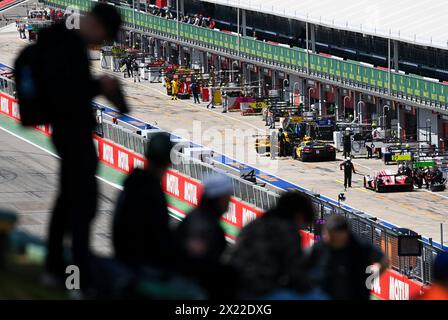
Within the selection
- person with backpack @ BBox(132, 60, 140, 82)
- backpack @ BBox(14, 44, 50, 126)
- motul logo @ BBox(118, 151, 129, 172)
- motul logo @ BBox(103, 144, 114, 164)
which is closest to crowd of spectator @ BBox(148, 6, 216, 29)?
person with backpack @ BBox(132, 60, 140, 82)

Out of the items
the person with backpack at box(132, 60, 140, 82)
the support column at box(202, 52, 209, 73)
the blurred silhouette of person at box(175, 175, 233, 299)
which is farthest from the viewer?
the support column at box(202, 52, 209, 73)

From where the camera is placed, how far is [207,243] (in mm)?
11305

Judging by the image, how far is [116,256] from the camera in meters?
11.6

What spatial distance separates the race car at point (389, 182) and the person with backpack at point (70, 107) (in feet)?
154

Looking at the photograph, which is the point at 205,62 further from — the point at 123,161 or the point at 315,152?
the point at 123,161

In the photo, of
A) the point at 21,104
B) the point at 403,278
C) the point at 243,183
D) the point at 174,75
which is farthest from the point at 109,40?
the point at 174,75

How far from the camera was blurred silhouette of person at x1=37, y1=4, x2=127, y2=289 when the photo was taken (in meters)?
11.6

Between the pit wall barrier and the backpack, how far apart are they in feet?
44.6

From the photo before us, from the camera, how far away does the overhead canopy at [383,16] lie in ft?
229

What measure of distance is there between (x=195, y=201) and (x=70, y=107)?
35.0m

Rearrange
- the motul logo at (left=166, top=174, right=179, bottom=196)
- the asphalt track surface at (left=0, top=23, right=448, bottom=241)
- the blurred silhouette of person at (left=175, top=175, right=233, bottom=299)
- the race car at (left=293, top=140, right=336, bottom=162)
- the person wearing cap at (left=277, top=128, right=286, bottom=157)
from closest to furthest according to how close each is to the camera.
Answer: the blurred silhouette of person at (left=175, top=175, right=233, bottom=299) < the motul logo at (left=166, top=174, right=179, bottom=196) < the asphalt track surface at (left=0, top=23, right=448, bottom=241) < the race car at (left=293, top=140, right=336, bottom=162) < the person wearing cap at (left=277, top=128, right=286, bottom=157)

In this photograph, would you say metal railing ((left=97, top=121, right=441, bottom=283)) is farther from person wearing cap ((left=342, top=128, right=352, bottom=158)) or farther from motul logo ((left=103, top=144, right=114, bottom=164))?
person wearing cap ((left=342, top=128, right=352, bottom=158))

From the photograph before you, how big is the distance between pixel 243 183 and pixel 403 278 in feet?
36.9

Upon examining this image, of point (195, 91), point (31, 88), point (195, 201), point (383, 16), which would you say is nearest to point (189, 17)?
point (195, 91)
